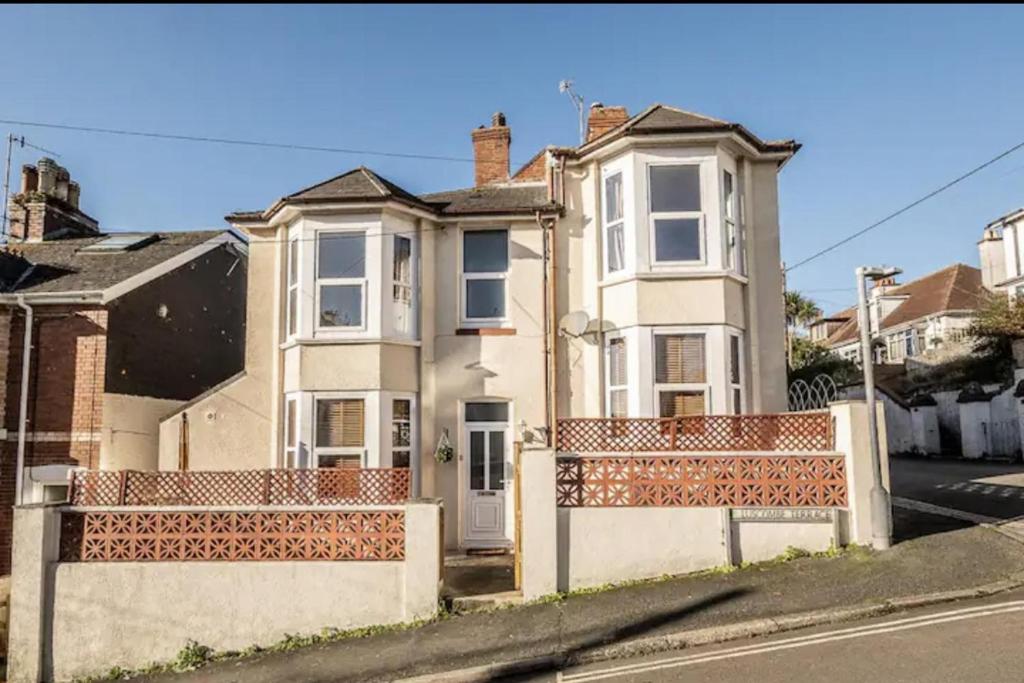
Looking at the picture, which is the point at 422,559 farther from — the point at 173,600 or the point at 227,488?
the point at 173,600

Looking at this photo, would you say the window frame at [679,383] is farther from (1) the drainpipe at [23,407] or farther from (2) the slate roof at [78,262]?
(1) the drainpipe at [23,407]

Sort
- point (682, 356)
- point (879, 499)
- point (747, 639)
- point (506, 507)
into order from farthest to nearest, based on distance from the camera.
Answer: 1. point (506, 507)
2. point (682, 356)
3. point (879, 499)
4. point (747, 639)

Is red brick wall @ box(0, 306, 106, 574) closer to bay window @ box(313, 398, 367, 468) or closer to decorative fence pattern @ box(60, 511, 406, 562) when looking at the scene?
decorative fence pattern @ box(60, 511, 406, 562)

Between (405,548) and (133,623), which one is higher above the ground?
(405,548)

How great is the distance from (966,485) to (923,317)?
24.1 metres

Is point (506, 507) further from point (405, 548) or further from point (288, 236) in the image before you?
point (288, 236)

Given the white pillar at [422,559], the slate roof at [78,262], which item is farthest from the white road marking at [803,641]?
the slate roof at [78,262]

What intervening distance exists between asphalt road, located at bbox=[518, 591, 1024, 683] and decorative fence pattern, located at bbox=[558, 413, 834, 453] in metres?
2.53

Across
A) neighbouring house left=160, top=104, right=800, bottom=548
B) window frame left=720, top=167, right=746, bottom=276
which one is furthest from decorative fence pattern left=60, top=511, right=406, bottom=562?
window frame left=720, top=167, right=746, bottom=276

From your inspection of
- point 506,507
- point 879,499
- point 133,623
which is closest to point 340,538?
point 133,623

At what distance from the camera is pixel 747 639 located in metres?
7.37

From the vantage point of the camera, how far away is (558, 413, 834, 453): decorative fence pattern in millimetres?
9406

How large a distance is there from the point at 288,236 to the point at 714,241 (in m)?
7.73

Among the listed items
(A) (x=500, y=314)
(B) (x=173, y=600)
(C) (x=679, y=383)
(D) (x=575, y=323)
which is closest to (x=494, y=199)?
(A) (x=500, y=314)
